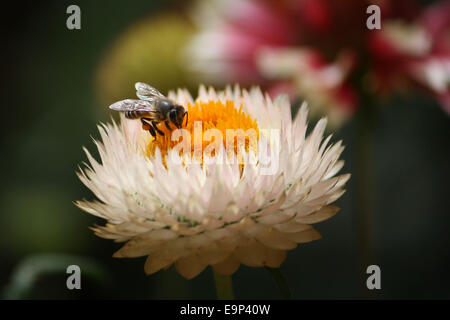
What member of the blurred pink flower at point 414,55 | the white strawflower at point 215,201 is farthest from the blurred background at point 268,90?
the white strawflower at point 215,201

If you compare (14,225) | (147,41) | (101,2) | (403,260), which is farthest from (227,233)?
(101,2)

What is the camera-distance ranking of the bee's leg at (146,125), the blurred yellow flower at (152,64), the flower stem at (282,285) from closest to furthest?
the flower stem at (282,285) < the bee's leg at (146,125) < the blurred yellow flower at (152,64)

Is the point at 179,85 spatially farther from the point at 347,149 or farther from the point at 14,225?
the point at 14,225

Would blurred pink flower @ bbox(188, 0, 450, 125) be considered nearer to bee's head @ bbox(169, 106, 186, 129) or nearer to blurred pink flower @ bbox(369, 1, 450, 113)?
blurred pink flower @ bbox(369, 1, 450, 113)

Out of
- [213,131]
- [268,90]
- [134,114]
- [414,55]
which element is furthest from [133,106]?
[414,55]

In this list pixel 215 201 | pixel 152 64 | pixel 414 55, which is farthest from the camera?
pixel 152 64

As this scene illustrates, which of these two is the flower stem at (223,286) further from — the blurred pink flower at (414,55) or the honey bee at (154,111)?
the blurred pink flower at (414,55)

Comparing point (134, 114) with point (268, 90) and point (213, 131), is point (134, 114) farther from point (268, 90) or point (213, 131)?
point (268, 90)

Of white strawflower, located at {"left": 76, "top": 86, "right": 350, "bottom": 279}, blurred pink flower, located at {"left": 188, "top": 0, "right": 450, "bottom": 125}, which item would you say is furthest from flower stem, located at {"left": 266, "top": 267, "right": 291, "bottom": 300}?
blurred pink flower, located at {"left": 188, "top": 0, "right": 450, "bottom": 125}

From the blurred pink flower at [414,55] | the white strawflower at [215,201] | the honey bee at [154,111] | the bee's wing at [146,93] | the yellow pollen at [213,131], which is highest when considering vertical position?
the blurred pink flower at [414,55]
